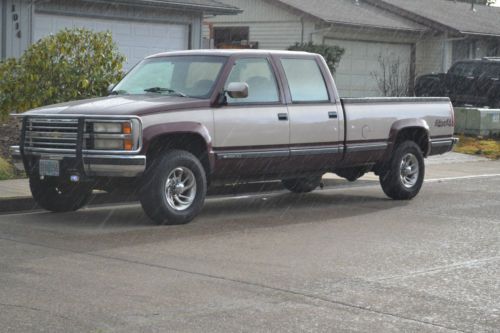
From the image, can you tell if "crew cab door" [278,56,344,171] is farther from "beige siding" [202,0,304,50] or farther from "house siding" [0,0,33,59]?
"beige siding" [202,0,304,50]

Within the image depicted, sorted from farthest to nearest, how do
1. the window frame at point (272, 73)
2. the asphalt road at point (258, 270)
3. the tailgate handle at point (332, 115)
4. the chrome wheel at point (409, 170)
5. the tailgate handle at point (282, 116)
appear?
the chrome wheel at point (409, 170), the tailgate handle at point (332, 115), the tailgate handle at point (282, 116), the window frame at point (272, 73), the asphalt road at point (258, 270)

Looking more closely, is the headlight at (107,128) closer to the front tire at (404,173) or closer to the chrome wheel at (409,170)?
the front tire at (404,173)

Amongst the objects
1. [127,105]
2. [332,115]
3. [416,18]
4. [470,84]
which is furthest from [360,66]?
[127,105]

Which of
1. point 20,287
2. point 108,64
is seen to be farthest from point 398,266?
point 108,64

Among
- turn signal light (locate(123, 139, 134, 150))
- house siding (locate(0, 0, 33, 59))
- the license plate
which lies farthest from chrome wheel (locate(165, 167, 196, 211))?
house siding (locate(0, 0, 33, 59))

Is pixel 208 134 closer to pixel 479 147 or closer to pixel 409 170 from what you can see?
pixel 409 170

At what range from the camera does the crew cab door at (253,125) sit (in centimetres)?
1123

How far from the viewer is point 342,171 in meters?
13.6

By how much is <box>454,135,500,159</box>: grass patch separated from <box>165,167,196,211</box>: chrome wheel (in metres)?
11.9

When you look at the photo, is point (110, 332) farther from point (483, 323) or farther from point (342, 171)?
point (342, 171)

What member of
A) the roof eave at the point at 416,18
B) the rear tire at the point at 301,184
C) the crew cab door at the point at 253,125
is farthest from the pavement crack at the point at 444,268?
the roof eave at the point at 416,18

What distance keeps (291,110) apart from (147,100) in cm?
193

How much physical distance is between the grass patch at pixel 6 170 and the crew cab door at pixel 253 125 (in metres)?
3.87

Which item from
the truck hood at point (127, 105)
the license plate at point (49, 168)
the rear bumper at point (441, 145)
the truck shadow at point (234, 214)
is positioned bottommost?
the truck shadow at point (234, 214)
